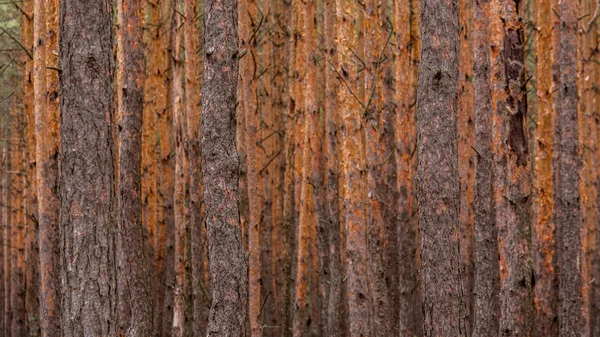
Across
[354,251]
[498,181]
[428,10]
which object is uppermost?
[428,10]

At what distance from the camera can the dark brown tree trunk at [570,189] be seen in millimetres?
8312

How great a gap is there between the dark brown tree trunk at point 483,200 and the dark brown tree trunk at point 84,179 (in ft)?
14.0

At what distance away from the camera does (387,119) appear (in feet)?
34.4

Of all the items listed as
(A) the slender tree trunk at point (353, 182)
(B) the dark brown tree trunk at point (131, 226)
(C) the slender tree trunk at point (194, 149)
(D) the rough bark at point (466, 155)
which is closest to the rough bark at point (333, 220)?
(A) the slender tree trunk at point (353, 182)

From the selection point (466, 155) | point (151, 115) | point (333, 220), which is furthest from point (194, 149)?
point (466, 155)

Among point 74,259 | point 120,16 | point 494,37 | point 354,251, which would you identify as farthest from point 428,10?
point 120,16

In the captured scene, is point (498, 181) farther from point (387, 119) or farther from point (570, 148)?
point (387, 119)

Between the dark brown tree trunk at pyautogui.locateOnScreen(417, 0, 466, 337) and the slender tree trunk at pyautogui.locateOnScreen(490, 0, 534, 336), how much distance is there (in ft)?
3.58

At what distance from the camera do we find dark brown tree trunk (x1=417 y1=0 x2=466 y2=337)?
5.52 metres

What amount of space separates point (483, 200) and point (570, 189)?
3.84 ft

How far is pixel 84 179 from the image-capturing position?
4.86 m

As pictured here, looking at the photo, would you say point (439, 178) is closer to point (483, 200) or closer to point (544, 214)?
point (483, 200)

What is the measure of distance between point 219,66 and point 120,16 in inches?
134

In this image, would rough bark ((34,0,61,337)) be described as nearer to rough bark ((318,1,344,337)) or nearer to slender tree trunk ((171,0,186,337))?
slender tree trunk ((171,0,186,337))
